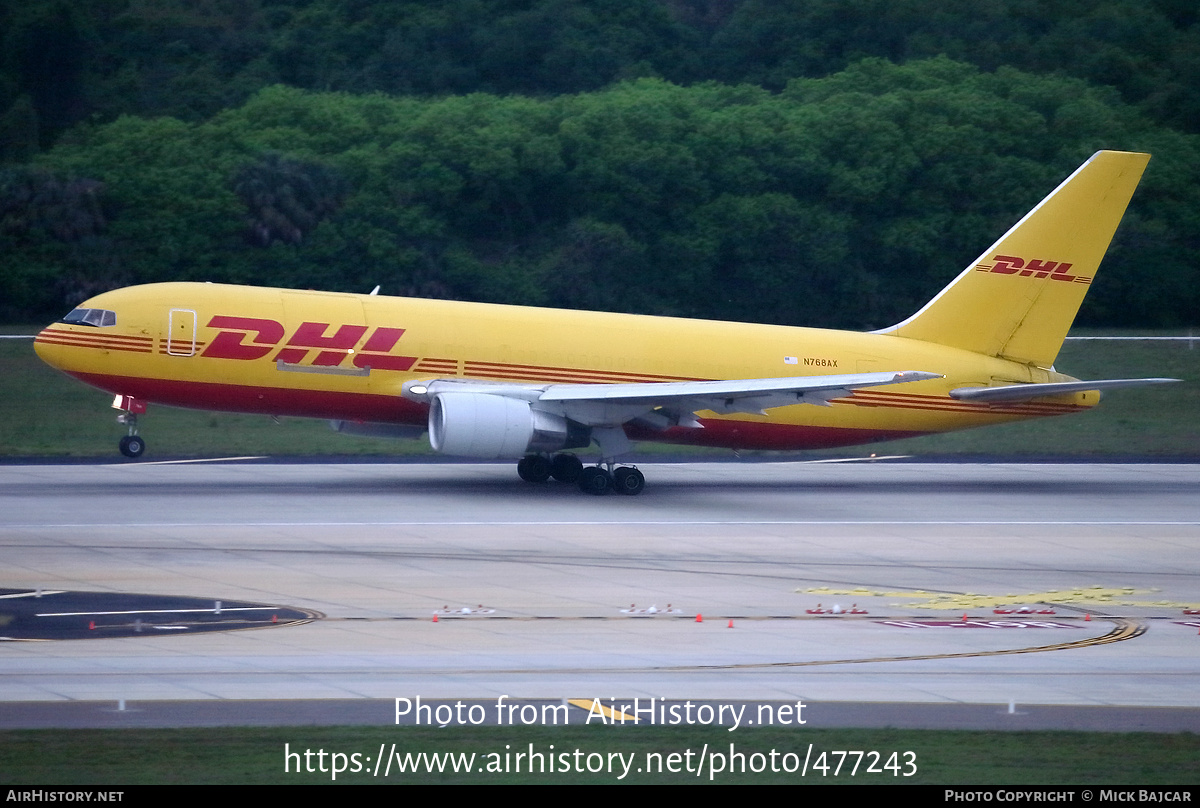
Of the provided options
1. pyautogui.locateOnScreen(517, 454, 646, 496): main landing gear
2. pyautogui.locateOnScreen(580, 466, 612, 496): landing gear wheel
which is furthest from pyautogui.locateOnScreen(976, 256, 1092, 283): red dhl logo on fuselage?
pyautogui.locateOnScreen(580, 466, 612, 496): landing gear wheel

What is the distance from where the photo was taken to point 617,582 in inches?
809

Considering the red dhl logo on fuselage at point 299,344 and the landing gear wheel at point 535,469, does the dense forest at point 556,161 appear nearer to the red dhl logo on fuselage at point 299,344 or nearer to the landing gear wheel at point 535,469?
the landing gear wheel at point 535,469

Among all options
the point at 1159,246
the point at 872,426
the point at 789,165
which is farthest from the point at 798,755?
the point at 1159,246

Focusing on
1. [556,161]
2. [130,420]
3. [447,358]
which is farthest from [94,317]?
[556,161]

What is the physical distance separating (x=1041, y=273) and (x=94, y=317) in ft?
68.1

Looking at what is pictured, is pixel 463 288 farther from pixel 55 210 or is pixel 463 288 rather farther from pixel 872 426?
pixel 872 426

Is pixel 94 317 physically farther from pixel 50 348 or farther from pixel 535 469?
pixel 535 469

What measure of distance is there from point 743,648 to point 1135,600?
21.9ft

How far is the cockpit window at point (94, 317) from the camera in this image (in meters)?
29.8

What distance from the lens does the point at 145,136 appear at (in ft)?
205

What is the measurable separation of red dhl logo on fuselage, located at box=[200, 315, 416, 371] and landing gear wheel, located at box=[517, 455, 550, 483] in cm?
381

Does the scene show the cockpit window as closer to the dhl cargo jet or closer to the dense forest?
the dhl cargo jet

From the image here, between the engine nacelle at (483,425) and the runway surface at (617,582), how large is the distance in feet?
3.54

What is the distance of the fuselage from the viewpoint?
2948 cm
